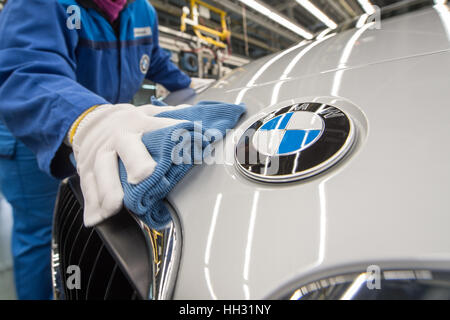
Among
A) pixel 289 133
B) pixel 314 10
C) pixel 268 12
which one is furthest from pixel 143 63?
pixel 314 10

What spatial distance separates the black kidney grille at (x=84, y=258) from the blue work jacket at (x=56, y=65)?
0.11 metres

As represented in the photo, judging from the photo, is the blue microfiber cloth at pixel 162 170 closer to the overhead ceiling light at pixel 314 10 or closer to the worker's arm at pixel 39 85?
the worker's arm at pixel 39 85

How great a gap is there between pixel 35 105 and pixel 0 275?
36.8 inches

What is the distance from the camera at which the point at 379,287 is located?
0.21 metres

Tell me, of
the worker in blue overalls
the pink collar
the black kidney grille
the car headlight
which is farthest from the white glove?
the pink collar

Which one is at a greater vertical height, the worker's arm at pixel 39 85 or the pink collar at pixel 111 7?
the pink collar at pixel 111 7

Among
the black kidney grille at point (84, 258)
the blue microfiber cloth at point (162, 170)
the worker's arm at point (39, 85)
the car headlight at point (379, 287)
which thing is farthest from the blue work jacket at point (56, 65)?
the car headlight at point (379, 287)

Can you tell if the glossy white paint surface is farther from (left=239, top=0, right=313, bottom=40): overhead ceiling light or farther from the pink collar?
(left=239, top=0, right=313, bottom=40): overhead ceiling light

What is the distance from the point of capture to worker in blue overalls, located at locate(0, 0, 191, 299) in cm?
43

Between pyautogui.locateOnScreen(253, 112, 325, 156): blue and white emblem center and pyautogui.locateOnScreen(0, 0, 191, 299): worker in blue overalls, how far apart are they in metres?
0.18

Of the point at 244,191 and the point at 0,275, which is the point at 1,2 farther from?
the point at 244,191

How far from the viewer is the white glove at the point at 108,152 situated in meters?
0.37

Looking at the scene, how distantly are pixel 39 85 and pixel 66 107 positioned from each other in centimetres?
12

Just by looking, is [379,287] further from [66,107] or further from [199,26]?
[199,26]
